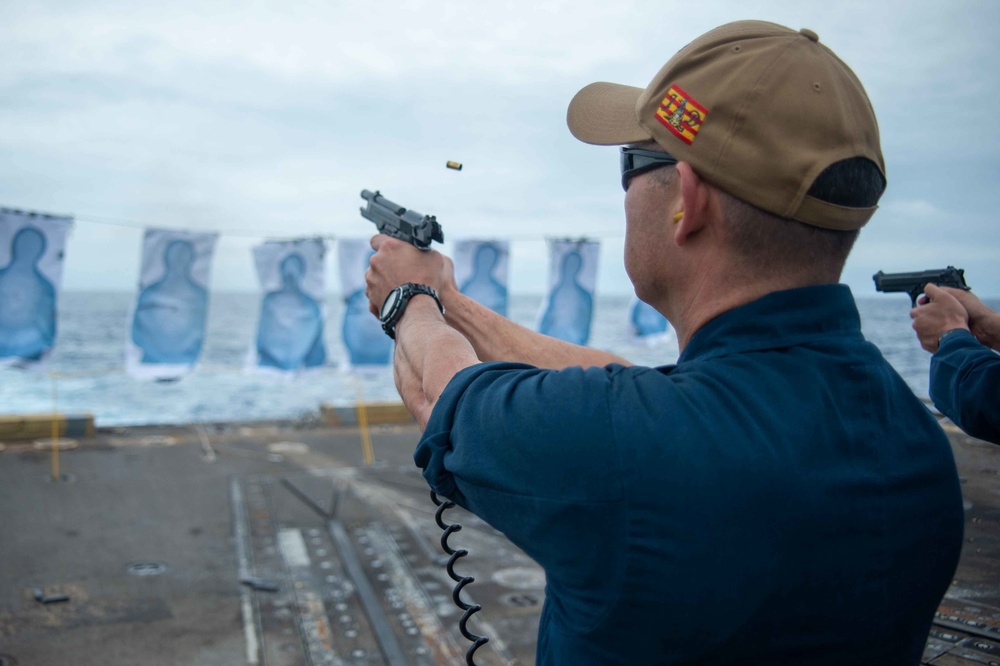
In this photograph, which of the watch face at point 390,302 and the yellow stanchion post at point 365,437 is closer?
the watch face at point 390,302

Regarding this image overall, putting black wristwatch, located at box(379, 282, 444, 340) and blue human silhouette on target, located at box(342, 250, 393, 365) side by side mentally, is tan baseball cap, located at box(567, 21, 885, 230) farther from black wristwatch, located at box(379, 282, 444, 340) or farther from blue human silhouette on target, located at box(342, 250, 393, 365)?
blue human silhouette on target, located at box(342, 250, 393, 365)

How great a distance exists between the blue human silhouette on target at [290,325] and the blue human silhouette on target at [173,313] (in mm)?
956

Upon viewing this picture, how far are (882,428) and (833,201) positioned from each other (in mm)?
330

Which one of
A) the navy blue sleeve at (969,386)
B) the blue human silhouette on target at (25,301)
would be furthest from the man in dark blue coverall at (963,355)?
the blue human silhouette on target at (25,301)

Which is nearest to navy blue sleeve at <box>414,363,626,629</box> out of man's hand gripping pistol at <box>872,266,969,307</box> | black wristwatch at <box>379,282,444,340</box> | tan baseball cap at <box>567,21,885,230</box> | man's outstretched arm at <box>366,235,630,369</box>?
tan baseball cap at <box>567,21,885,230</box>

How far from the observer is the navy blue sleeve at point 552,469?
0.99 m

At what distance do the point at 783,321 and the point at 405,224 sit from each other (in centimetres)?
114

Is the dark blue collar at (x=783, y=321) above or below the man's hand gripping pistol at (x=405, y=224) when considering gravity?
below

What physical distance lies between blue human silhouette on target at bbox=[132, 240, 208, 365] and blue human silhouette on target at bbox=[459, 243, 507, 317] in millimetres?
4029

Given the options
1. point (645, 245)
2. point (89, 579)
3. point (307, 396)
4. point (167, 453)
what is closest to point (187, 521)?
point (89, 579)

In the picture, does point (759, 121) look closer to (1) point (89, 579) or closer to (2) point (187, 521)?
(1) point (89, 579)

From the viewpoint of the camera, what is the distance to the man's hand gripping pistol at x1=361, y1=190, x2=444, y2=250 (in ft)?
6.31

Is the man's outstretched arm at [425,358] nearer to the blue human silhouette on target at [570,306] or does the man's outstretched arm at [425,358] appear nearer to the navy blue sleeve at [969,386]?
the navy blue sleeve at [969,386]

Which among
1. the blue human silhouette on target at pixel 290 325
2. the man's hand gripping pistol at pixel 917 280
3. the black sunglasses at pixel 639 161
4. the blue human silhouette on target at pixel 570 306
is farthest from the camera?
the blue human silhouette on target at pixel 570 306
